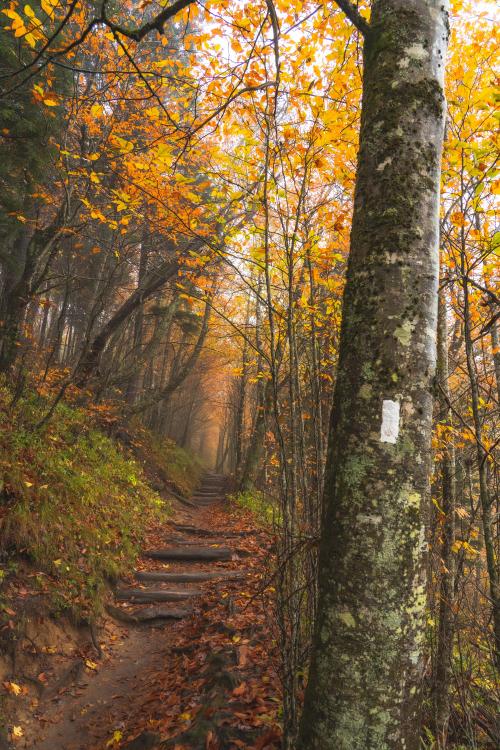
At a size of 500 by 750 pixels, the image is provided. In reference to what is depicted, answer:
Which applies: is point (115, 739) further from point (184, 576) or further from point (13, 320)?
point (13, 320)

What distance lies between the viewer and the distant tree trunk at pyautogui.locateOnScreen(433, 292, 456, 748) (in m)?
2.67

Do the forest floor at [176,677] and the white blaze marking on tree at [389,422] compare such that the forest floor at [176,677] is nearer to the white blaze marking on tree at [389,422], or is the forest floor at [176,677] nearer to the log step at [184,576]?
the log step at [184,576]

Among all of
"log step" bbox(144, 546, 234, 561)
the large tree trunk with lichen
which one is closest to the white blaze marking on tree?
the large tree trunk with lichen

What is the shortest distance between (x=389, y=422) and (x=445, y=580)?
254 cm

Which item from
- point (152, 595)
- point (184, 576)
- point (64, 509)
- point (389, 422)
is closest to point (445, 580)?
point (389, 422)

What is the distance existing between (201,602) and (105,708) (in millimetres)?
1884

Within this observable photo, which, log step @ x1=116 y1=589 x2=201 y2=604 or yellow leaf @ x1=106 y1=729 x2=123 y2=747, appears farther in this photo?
log step @ x1=116 y1=589 x2=201 y2=604

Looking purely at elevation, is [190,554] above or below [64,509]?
below

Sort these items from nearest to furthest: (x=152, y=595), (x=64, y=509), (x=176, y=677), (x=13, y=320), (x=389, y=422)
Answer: (x=389, y=422), (x=176, y=677), (x=64, y=509), (x=152, y=595), (x=13, y=320)

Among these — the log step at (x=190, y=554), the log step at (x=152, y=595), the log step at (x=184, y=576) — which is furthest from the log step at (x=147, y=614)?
the log step at (x=190, y=554)

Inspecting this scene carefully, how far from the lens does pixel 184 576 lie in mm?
6355

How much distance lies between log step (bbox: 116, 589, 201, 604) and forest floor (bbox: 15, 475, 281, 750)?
14 millimetres

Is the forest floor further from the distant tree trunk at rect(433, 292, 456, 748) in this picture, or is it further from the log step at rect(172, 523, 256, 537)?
the log step at rect(172, 523, 256, 537)

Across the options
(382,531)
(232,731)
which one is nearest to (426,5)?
(382,531)
